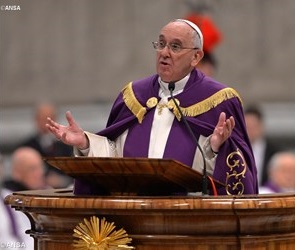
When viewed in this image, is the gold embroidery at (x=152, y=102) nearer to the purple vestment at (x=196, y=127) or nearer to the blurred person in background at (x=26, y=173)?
the purple vestment at (x=196, y=127)

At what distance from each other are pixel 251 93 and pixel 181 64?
19.6 feet

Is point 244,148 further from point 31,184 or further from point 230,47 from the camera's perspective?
point 230,47

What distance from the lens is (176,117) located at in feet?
16.9

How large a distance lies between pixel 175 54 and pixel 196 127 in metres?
0.33

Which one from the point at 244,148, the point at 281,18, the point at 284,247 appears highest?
the point at 281,18

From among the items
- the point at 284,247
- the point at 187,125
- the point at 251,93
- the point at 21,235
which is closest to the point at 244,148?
the point at 187,125

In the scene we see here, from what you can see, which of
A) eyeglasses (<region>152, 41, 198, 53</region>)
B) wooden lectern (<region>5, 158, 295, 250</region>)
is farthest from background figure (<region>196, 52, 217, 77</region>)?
wooden lectern (<region>5, 158, 295, 250</region>)

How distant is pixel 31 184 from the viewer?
814cm

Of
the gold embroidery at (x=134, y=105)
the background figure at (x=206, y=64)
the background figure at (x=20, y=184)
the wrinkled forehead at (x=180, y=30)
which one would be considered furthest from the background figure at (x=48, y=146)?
the wrinkled forehead at (x=180, y=30)

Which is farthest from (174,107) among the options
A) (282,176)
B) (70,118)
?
(282,176)

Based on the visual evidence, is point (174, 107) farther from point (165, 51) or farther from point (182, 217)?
point (182, 217)

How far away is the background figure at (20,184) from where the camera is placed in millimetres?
7668

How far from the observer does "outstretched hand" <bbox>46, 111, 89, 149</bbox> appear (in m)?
4.68

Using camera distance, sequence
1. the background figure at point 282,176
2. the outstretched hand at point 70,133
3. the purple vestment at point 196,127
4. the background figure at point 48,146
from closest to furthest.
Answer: the outstretched hand at point 70,133, the purple vestment at point 196,127, the background figure at point 282,176, the background figure at point 48,146
